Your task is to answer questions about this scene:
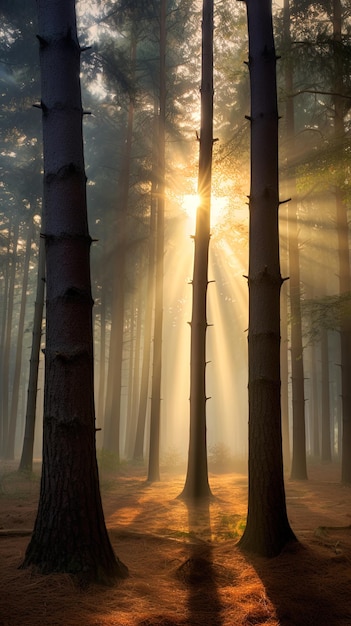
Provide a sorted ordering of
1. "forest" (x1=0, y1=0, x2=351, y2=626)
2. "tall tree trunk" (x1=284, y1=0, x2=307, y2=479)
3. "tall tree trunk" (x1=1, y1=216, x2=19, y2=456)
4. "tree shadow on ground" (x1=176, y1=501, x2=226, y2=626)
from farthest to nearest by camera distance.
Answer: "tall tree trunk" (x1=1, y1=216, x2=19, y2=456), "tall tree trunk" (x1=284, y1=0, x2=307, y2=479), "forest" (x1=0, y1=0, x2=351, y2=626), "tree shadow on ground" (x1=176, y1=501, x2=226, y2=626)

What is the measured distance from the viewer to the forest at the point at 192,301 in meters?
4.27

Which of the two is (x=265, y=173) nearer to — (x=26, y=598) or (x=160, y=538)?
(x=160, y=538)

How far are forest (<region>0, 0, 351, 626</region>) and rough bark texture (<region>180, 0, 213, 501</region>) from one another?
0.04 meters

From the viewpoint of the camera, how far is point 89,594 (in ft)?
12.9

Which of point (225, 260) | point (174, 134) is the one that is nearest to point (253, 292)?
point (174, 134)

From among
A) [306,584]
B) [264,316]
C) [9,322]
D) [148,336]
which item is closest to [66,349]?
[264,316]

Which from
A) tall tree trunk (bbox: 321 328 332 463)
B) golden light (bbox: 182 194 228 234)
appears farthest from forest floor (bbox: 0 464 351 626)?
tall tree trunk (bbox: 321 328 332 463)

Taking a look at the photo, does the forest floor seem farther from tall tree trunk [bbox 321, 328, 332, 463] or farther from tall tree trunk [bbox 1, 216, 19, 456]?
tall tree trunk [bbox 1, 216, 19, 456]

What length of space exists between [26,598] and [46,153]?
13.4 feet

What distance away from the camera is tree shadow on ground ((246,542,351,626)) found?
3.78 metres

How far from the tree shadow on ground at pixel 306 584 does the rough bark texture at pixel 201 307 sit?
5.09 meters

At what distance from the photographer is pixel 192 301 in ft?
35.9

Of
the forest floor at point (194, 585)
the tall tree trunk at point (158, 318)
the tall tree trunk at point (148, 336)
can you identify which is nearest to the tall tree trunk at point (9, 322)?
the tall tree trunk at point (148, 336)

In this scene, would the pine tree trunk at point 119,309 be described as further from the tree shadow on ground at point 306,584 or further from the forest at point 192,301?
the tree shadow on ground at point 306,584
